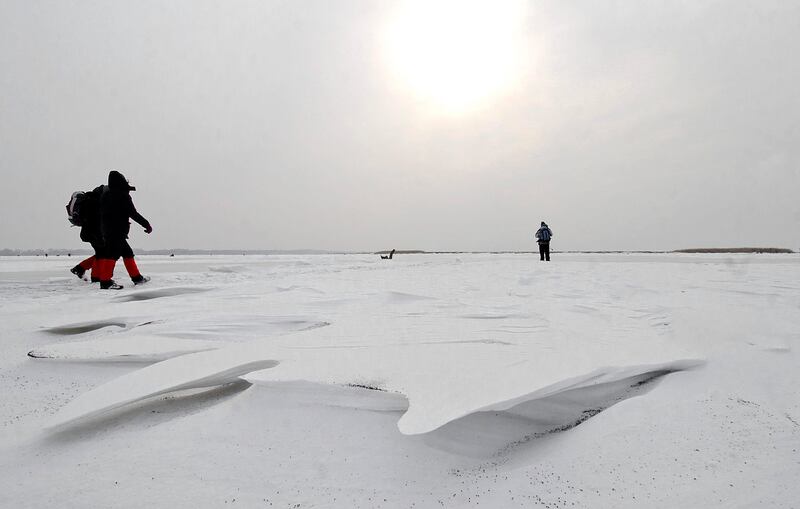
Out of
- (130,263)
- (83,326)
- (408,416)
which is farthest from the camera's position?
(130,263)

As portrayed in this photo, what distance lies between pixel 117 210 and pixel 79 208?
95 centimetres

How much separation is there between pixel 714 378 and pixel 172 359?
2305mm

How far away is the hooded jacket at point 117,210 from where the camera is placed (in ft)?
15.5

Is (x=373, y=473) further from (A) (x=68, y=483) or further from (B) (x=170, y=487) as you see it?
(A) (x=68, y=483)

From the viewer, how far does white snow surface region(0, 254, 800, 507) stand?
912mm

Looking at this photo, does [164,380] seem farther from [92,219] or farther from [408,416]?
[92,219]

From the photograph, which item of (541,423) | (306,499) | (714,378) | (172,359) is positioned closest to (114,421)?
(172,359)

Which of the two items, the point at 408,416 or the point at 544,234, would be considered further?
the point at 544,234

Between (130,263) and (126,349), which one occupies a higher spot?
(130,263)

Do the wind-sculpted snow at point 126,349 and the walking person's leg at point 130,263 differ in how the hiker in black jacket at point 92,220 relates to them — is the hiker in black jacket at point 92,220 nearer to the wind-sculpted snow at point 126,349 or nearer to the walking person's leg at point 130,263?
the walking person's leg at point 130,263

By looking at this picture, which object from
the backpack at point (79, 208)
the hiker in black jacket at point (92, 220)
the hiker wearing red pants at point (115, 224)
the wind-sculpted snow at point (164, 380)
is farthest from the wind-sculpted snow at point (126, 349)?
the backpack at point (79, 208)

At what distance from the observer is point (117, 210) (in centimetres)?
479

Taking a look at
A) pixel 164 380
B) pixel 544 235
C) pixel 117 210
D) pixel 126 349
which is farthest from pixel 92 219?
pixel 544 235

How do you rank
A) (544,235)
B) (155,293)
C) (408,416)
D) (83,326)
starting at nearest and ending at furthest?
(408,416) → (83,326) → (155,293) → (544,235)
